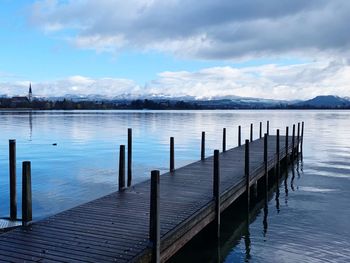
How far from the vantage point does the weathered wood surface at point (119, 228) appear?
7613mm

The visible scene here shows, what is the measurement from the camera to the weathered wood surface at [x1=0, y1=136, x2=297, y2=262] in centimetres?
761

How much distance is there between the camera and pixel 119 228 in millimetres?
9172

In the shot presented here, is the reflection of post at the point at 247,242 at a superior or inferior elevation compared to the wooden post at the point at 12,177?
inferior

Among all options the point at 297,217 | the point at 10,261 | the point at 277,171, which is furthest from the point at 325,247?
the point at 277,171

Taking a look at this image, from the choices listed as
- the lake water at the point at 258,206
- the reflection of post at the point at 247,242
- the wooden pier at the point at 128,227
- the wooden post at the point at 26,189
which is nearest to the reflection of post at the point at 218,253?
the lake water at the point at 258,206

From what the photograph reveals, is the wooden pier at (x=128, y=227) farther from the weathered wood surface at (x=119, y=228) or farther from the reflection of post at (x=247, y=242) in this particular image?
the reflection of post at (x=247, y=242)

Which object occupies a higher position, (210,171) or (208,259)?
(210,171)

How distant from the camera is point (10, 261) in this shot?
7129mm

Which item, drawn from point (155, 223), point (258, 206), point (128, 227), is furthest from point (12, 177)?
point (258, 206)

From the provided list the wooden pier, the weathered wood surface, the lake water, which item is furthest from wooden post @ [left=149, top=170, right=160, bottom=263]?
the lake water

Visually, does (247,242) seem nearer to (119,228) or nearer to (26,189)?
(119,228)

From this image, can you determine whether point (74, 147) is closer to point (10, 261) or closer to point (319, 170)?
point (319, 170)

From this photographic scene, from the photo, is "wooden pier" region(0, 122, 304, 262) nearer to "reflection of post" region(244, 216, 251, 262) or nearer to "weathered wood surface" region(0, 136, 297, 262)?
"weathered wood surface" region(0, 136, 297, 262)

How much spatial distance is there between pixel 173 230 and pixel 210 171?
28.4 ft
